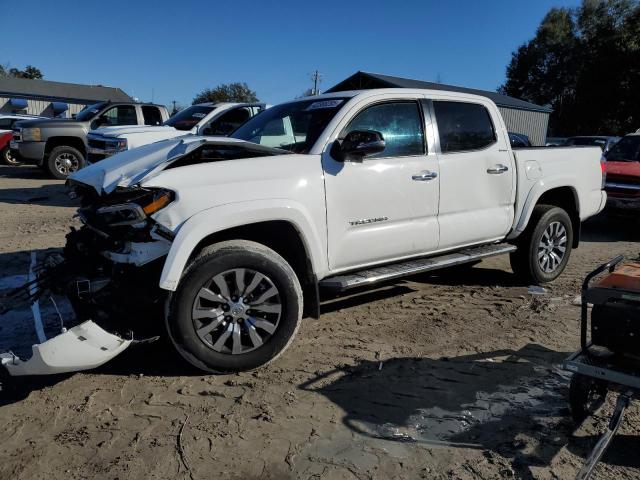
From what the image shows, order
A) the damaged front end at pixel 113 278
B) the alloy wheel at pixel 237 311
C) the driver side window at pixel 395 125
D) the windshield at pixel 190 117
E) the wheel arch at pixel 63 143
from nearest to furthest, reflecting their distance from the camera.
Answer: the damaged front end at pixel 113 278 → the alloy wheel at pixel 237 311 → the driver side window at pixel 395 125 → the windshield at pixel 190 117 → the wheel arch at pixel 63 143

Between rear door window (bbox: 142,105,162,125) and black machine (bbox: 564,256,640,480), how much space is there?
12.2 meters

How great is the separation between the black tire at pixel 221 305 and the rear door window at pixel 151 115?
1080 cm

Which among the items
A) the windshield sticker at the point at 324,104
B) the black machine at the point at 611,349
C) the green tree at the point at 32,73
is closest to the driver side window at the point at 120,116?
the windshield sticker at the point at 324,104

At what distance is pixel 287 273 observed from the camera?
3.69 metres

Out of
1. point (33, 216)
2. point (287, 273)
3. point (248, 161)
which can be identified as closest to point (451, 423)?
point (287, 273)

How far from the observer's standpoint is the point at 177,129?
11.1m

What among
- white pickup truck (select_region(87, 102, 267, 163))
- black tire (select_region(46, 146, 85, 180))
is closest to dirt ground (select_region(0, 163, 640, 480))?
white pickup truck (select_region(87, 102, 267, 163))

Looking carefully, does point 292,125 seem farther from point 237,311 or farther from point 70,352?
point 70,352

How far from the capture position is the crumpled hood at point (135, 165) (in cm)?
352

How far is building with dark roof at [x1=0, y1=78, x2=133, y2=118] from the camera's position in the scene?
44469mm

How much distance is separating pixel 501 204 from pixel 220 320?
3.11m

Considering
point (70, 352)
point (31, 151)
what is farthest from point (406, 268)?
point (31, 151)

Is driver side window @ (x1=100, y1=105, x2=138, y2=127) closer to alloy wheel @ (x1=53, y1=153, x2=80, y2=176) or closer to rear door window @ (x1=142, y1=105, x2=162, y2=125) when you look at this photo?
rear door window @ (x1=142, y1=105, x2=162, y2=125)

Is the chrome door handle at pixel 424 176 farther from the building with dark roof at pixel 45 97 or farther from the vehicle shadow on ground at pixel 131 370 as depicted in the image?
the building with dark roof at pixel 45 97
